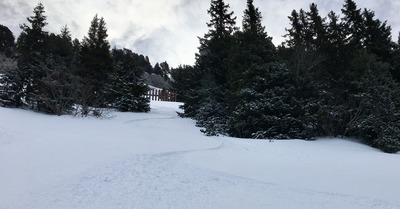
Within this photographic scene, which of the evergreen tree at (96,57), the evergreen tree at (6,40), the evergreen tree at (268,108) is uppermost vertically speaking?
the evergreen tree at (6,40)

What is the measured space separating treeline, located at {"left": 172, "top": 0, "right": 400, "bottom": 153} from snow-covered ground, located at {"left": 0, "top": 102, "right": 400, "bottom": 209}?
3970mm

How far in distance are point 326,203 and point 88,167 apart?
4.41m

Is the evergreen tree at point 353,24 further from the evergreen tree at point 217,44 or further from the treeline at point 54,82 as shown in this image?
the treeline at point 54,82

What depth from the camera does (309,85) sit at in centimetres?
1177

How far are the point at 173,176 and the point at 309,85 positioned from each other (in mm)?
10043

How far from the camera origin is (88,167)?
4492mm

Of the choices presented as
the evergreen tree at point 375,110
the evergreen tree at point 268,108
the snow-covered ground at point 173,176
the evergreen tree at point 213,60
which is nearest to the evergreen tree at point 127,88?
the evergreen tree at point 213,60

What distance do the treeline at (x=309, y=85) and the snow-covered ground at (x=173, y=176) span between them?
3970mm

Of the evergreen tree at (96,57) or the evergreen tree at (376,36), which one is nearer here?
the evergreen tree at (376,36)

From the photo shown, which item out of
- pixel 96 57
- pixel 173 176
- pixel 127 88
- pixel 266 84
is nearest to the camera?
pixel 173 176

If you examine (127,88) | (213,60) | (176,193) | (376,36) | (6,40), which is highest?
(6,40)

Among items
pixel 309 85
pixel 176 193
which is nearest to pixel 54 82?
pixel 176 193

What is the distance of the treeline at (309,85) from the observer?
10684mm

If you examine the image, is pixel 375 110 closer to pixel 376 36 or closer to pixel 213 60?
pixel 376 36
